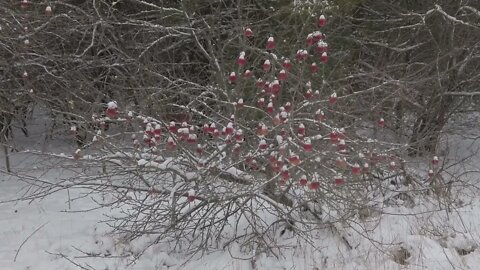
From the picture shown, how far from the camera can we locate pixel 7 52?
26.6 ft

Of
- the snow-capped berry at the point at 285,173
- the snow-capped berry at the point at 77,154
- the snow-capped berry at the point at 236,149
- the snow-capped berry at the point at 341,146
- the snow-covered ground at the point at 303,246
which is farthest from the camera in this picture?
the snow-capped berry at the point at 236,149

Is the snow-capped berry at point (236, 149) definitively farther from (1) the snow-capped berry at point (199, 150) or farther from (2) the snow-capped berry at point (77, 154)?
(2) the snow-capped berry at point (77, 154)

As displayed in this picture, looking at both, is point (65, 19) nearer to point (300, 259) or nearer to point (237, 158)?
point (237, 158)

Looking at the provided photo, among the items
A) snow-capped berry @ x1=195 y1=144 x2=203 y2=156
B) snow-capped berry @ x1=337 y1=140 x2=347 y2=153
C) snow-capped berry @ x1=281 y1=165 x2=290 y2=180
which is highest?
snow-capped berry @ x1=195 y1=144 x2=203 y2=156

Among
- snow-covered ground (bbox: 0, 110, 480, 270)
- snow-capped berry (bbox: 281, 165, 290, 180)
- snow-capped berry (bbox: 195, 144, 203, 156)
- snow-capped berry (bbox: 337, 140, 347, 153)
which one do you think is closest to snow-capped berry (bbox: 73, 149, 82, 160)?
snow-covered ground (bbox: 0, 110, 480, 270)

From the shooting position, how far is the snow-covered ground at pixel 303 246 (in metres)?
4.91

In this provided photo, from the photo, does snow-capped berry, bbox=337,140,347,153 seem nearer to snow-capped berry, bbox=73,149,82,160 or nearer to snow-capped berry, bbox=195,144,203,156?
snow-capped berry, bbox=195,144,203,156

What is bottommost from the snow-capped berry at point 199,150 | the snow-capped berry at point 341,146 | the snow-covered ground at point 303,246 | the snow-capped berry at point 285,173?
the snow-covered ground at point 303,246

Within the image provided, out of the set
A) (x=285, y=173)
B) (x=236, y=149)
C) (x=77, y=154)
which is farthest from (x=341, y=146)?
(x=77, y=154)

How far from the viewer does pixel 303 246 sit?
5.23 metres

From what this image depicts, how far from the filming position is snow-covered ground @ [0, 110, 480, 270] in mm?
4910

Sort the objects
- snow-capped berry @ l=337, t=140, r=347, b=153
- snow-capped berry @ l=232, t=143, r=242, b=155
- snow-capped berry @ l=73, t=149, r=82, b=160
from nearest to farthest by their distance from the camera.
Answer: snow-capped berry @ l=337, t=140, r=347, b=153 → snow-capped berry @ l=73, t=149, r=82, b=160 → snow-capped berry @ l=232, t=143, r=242, b=155

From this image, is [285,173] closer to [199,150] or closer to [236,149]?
[236,149]

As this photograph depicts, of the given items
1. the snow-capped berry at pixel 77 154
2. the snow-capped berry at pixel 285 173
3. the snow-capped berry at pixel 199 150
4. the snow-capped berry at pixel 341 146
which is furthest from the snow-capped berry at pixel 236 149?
the snow-capped berry at pixel 77 154
